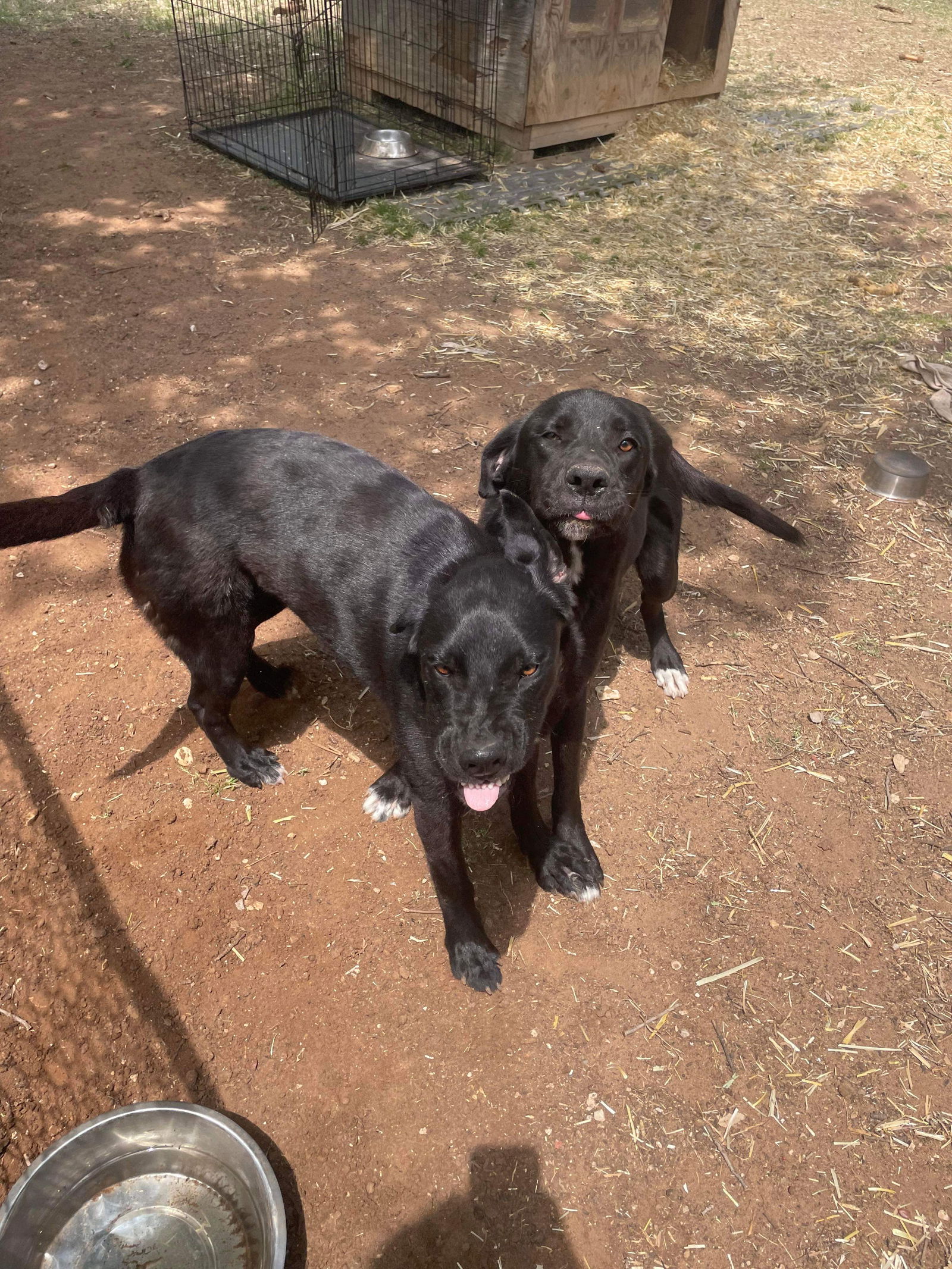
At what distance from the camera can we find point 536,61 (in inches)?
332

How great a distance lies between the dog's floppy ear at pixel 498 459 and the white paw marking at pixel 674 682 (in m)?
1.23

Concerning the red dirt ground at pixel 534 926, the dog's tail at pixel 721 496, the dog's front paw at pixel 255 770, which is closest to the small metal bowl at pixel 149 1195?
the red dirt ground at pixel 534 926

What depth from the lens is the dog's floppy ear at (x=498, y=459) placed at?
369 cm

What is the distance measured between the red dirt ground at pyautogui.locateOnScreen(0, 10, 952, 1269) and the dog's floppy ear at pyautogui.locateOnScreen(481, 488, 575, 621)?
125 centimetres

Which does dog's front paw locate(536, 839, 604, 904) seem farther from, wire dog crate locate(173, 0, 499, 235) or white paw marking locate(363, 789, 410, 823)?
wire dog crate locate(173, 0, 499, 235)

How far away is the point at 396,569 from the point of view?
3012 mm

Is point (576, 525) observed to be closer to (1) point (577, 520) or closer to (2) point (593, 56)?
(1) point (577, 520)

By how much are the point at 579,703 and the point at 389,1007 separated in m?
1.22

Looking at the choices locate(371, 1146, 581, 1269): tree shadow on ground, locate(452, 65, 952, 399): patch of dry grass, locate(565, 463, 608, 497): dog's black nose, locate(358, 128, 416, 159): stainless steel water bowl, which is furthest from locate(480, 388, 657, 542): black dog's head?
locate(358, 128, 416, 159): stainless steel water bowl

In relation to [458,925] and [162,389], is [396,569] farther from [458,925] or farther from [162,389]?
[162,389]

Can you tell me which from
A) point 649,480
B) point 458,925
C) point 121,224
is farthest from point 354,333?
point 458,925

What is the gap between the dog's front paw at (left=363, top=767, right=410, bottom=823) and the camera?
3.58 meters

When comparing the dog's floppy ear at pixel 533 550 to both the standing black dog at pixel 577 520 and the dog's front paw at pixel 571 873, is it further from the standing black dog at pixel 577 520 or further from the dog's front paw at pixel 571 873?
the dog's front paw at pixel 571 873

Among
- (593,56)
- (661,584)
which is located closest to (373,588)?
(661,584)
